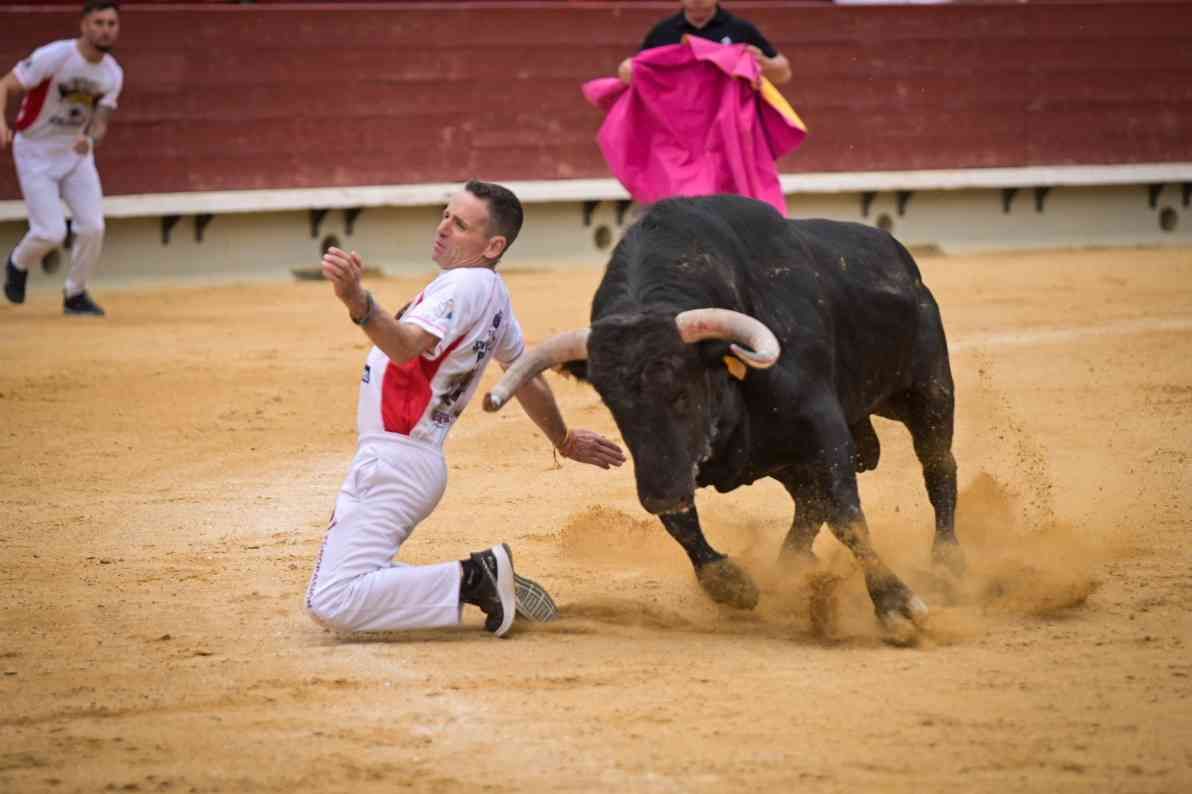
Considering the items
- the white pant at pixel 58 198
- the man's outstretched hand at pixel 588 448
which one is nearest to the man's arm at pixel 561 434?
the man's outstretched hand at pixel 588 448

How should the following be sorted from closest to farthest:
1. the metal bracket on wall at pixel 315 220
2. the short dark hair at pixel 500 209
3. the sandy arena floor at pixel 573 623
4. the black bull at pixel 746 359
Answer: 1. the sandy arena floor at pixel 573 623
2. the black bull at pixel 746 359
3. the short dark hair at pixel 500 209
4. the metal bracket on wall at pixel 315 220

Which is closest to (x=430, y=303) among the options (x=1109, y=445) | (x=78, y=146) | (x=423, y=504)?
(x=423, y=504)

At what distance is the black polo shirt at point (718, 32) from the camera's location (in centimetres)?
740

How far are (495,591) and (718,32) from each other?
162 inches

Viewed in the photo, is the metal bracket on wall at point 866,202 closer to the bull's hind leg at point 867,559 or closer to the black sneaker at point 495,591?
the bull's hind leg at point 867,559

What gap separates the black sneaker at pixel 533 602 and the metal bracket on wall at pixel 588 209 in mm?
8938

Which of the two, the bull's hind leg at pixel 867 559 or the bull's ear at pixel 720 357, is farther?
the bull's hind leg at pixel 867 559

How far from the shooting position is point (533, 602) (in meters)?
3.96

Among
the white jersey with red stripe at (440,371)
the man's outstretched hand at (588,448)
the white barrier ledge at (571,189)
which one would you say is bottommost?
the white barrier ledge at (571,189)

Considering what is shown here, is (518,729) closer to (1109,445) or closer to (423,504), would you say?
(423,504)

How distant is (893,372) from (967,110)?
9.43m

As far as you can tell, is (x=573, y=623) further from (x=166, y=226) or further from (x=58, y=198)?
(x=166, y=226)

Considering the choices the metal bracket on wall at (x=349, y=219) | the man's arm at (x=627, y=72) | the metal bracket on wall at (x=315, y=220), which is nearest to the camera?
the man's arm at (x=627, y=72)

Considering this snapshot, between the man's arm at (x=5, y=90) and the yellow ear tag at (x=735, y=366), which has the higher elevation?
the yellow ear tag at (x=735, y=366)
